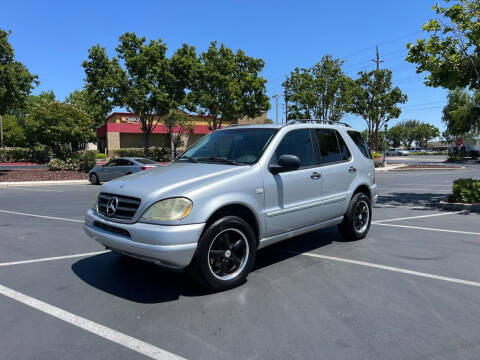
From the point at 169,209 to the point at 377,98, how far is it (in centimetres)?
3471

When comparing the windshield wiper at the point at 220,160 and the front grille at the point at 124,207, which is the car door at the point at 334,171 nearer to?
the windshield wiper at the point at 220,160

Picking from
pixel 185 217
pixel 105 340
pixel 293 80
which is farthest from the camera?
pixel 293 80

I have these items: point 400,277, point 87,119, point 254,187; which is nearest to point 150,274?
point 254,187

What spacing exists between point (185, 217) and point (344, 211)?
9.94 ft

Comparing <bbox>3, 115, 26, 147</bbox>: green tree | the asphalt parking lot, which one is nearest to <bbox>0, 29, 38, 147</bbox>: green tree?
the asphalt parking lot

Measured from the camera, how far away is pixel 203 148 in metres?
5.15

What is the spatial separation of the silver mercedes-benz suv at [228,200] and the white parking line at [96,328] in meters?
0.73

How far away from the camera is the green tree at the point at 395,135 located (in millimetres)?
126838

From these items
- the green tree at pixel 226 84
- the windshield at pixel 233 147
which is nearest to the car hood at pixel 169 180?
the windshield at pixel 233 147

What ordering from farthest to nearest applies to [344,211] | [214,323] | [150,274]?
[344,211] → [150,274] → [214,323]

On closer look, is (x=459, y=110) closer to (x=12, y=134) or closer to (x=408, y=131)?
(x=12, y=134)

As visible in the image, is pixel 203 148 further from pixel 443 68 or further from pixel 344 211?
pixel 443 68

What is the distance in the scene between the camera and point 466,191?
9359 millimetres

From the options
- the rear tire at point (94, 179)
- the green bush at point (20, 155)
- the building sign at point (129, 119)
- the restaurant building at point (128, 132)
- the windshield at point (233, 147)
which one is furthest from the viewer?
the building sign at point (129, 119)
